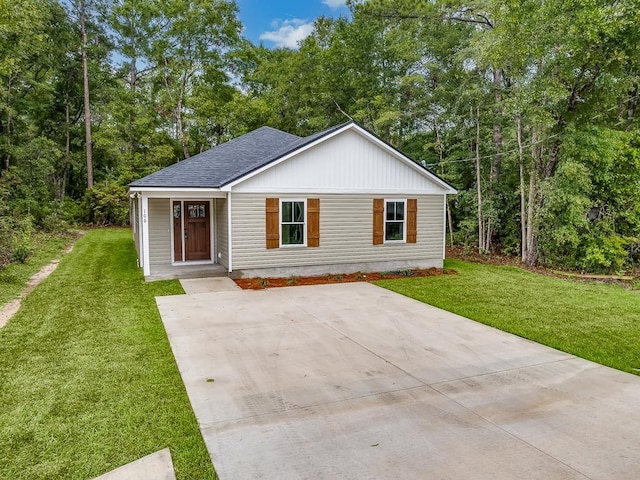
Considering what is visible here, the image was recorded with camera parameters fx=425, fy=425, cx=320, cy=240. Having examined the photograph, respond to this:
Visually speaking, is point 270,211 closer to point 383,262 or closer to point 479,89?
point 383,262

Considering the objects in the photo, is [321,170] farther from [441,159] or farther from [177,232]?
[441,159]

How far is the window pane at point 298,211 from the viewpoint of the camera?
11.2 meters

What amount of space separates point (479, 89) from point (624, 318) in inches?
403

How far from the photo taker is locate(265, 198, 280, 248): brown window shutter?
1081 centimetres

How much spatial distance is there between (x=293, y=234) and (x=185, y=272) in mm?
2932

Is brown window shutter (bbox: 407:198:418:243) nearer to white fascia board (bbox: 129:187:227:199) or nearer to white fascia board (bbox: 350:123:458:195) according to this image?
white fascia board (bbox: 350:123:458:195)

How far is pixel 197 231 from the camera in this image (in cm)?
1227

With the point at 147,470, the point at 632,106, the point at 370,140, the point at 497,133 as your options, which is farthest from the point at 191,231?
the point at 632,106

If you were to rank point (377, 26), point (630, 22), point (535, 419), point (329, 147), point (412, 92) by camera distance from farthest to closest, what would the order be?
point (377, 26) < point (412, 92) < point (329, 147) < point (630, 22) < point (535, 419)

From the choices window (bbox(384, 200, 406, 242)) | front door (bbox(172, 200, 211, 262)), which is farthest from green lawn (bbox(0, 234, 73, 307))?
window (bbox(384, 200, 406, 242))

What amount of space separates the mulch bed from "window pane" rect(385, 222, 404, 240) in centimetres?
101

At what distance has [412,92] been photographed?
19.7m

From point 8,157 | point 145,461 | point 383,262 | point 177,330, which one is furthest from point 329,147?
point 8,157

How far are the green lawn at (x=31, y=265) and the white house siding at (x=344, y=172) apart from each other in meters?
5.15
